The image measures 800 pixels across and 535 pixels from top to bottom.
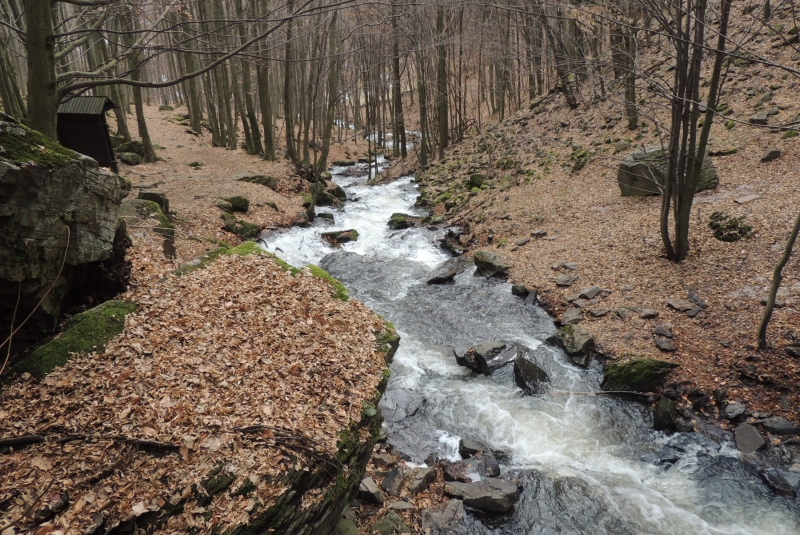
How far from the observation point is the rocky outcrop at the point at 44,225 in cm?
381

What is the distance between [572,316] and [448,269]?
3999 mm

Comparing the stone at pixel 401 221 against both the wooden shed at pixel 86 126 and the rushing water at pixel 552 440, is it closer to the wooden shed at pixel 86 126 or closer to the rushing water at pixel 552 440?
the rushing water at pixel 552 440

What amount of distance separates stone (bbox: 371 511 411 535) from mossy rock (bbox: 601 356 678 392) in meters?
4.26

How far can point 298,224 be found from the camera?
50.6ft

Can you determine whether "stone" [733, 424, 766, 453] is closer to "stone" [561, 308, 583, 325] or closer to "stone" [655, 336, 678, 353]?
"stone" [655, 336, 678, 353]

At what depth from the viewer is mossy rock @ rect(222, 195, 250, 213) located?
14219 millimetres

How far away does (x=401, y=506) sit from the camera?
512cm

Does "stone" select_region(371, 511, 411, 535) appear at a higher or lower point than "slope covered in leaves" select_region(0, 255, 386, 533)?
lower

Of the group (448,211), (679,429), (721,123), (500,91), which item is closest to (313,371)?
(679,429)

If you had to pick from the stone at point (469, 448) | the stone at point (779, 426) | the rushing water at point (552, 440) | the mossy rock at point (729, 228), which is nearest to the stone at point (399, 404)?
the rushing water at point (552, 440)

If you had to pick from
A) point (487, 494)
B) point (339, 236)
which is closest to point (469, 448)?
point (487, 494)

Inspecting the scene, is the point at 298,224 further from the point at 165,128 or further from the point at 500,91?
the point at 165,128

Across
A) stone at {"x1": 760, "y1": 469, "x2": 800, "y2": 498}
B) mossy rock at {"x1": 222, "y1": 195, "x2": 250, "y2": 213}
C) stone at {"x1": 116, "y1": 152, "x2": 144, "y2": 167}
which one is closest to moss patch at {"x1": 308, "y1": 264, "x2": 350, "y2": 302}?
stone at {"x1": 760, "y1": 469, "x2": 800, "y2": 498}

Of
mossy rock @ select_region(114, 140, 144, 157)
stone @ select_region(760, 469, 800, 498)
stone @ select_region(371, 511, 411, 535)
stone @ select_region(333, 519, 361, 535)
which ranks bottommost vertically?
stone @ select_region(760, 469, 800, 498)
